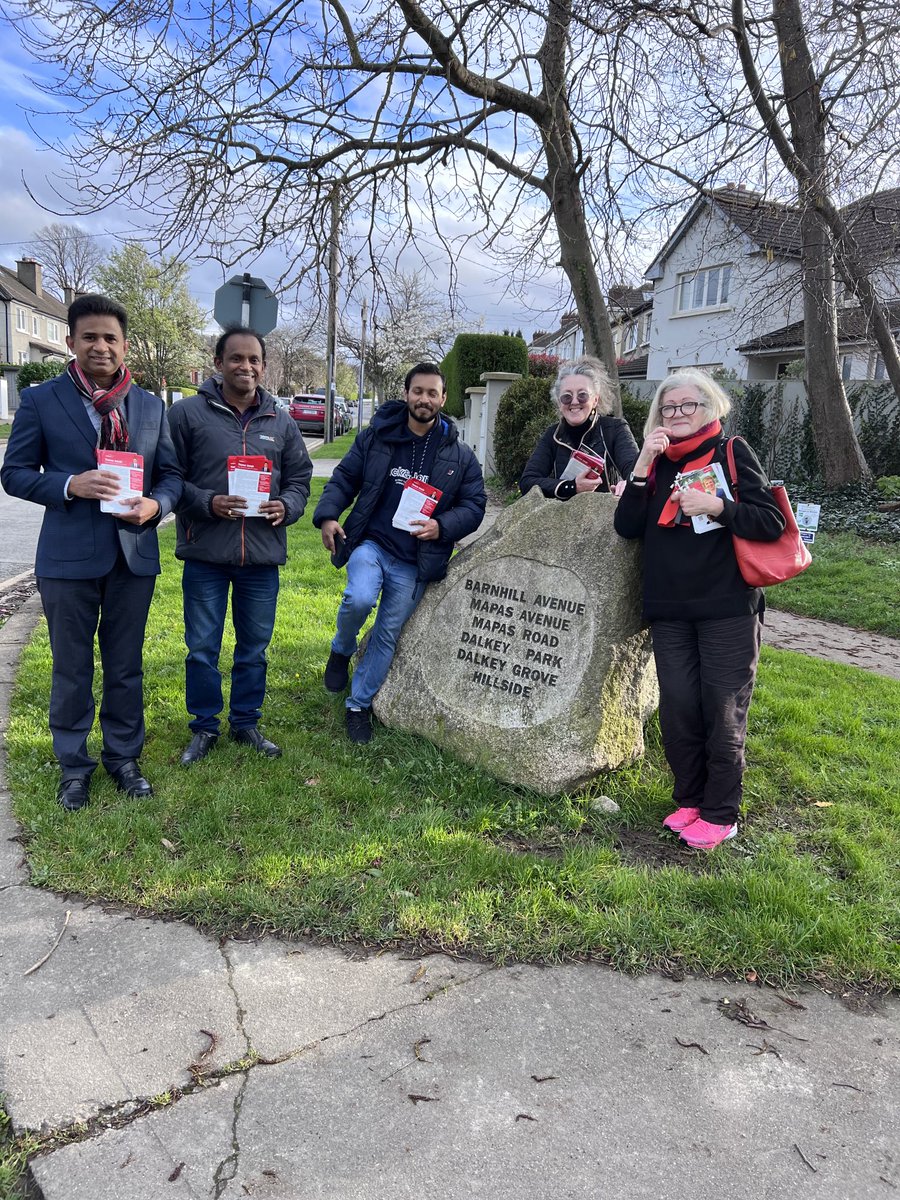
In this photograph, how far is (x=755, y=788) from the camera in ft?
13.8

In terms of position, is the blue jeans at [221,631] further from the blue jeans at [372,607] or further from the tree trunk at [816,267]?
the tree trunk at [816,267]

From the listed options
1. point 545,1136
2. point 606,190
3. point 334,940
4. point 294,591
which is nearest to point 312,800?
point 334,940

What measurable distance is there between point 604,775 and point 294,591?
442 centimetres

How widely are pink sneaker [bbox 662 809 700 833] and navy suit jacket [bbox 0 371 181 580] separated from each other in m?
2.65

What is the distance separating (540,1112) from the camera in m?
2.19

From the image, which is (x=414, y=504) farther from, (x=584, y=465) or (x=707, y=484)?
(x=707, y=484)

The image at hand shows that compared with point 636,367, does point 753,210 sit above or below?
below

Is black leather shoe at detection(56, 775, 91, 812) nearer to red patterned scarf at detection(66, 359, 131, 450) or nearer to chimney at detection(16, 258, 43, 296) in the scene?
red patterned scarf at detection(66, 359, 131, 450)

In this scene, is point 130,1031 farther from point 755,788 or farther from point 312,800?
point 755,788

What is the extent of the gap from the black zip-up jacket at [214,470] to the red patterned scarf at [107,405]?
1.24 feet

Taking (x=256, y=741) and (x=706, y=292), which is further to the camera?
(x=706, y=292)

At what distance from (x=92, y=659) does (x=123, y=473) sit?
2.89 feet

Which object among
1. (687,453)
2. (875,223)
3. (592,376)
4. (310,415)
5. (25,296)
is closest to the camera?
(687,453)

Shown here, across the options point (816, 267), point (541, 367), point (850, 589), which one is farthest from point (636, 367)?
point (850, 589)
